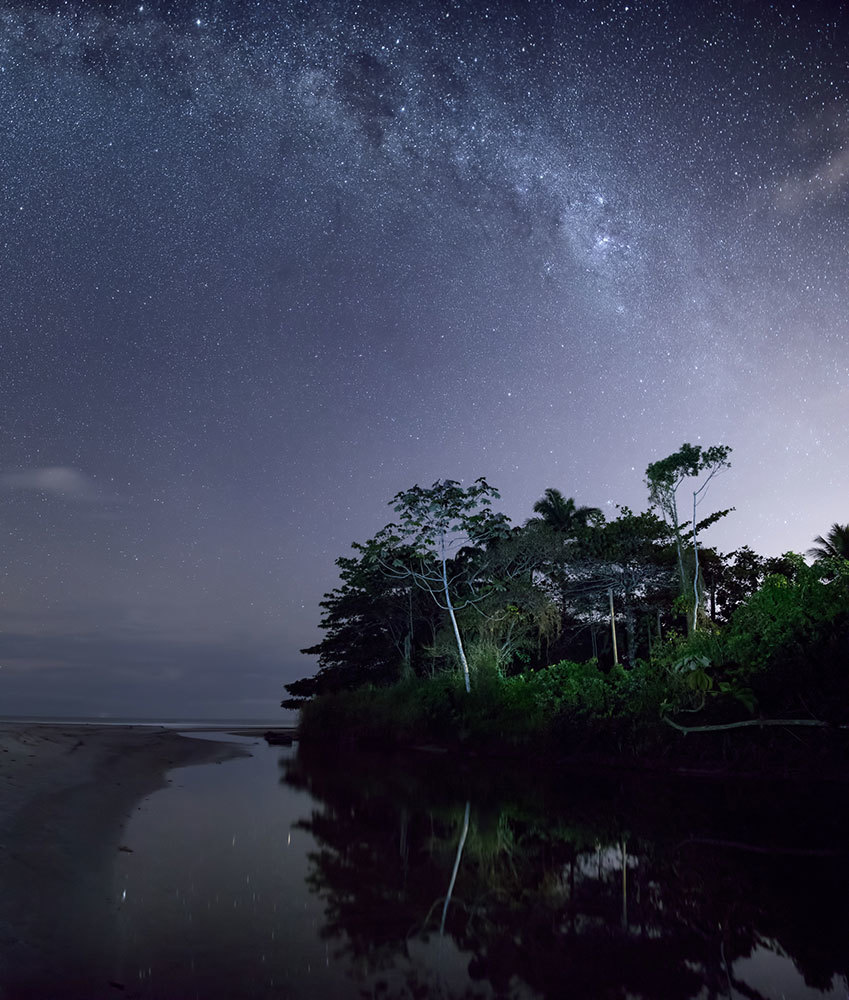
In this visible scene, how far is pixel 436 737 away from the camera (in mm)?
22766

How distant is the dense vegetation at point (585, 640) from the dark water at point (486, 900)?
4.17m

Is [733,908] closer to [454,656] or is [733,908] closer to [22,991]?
[22,991]

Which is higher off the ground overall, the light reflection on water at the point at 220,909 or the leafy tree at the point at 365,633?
the leafy tree at the point at 365,633

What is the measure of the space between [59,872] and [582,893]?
4388 millimetres

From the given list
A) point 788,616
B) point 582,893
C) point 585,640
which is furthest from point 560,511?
point 582,893

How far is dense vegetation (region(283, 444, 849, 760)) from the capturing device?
46.0 feet

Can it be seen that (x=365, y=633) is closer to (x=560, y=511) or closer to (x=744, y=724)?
(x=560, y=511)

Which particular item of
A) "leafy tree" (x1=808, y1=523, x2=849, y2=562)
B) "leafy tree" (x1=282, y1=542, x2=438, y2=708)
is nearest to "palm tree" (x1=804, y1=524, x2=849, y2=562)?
"leafy tree" (x1=808, y1=523, x2=849, y2=562)

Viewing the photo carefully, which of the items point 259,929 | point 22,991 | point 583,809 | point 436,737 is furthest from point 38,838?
point 436,737

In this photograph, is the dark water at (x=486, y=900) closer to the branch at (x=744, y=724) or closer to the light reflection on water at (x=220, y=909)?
the light reflection on water at (x=220, y=909)

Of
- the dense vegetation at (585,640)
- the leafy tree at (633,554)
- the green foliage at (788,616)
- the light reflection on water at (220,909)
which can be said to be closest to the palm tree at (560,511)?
the dense vegetation at (585,640)

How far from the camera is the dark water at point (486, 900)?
3518 mm

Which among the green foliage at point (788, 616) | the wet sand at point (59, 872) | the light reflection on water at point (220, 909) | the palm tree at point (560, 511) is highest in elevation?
the palm tree at point (560, 511)

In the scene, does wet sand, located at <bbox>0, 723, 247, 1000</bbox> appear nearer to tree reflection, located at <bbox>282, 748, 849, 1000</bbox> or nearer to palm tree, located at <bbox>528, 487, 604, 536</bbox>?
tree reflection, located at <bbox>282, 748, 849, 1000</bbox>
